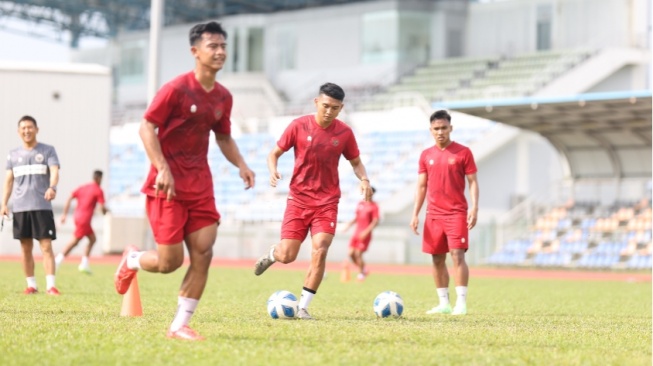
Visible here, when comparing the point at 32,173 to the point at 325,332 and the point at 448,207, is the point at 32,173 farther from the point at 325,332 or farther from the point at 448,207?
the point at 325,332

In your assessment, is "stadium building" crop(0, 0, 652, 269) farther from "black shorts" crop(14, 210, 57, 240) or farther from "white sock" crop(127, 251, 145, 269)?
"white sock" crop(127, 251, 145, 269)

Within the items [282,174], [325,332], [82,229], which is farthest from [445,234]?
[282,174]

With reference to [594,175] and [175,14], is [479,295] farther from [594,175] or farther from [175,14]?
[175,14]

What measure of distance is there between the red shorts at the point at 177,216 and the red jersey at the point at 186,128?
0.20ft

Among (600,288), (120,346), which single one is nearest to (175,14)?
(600,288)

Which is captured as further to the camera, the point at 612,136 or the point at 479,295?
the point at 612,136

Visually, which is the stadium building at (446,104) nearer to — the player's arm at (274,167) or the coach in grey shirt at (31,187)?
the coach in grey shirt at (31,187)

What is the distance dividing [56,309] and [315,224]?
2.84 m

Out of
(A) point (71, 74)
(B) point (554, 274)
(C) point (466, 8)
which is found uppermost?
(C) point (466, 8)

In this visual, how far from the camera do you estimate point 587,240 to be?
115 ft

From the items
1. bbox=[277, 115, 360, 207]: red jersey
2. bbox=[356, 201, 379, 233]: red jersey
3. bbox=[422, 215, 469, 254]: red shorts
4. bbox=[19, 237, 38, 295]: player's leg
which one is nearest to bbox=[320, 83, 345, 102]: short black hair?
bbox=[277, 115, 360, 207]: red jersey

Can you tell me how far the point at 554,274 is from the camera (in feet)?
102

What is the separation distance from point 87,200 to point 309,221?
1316cm

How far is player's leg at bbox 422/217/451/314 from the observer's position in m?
13.9
